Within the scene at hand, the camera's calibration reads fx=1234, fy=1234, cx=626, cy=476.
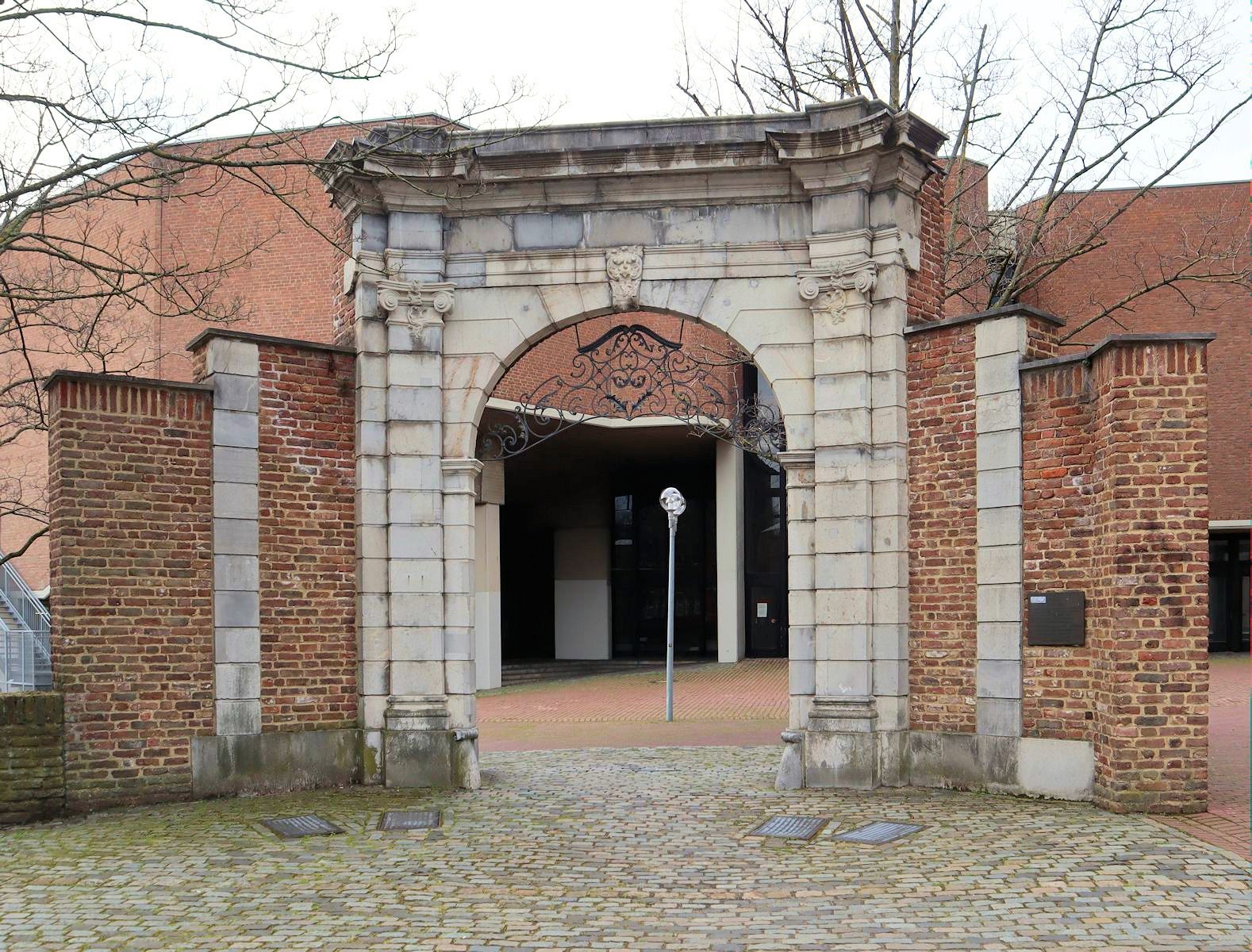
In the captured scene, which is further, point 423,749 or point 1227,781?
point 423,749

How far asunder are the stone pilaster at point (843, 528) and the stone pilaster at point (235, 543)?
463 centimetres

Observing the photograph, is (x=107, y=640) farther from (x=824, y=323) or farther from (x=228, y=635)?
(x=824, y=323)

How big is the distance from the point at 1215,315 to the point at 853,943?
27.1 m

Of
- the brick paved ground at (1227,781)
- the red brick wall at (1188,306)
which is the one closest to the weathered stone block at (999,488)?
the brick paved ground at (1227,781)

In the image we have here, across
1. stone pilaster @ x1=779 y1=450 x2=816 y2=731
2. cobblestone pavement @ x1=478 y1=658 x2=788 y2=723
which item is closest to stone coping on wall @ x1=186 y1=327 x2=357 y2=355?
stone pilaster @ x1=779 y1=450 x2=816 y2=731

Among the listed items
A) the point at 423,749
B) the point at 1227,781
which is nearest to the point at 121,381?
the point at 423,749

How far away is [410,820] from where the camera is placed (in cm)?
898

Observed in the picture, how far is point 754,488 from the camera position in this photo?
94.2 feet

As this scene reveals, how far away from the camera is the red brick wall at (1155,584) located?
8648mm

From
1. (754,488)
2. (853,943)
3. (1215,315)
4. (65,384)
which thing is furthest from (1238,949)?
(1215,315)

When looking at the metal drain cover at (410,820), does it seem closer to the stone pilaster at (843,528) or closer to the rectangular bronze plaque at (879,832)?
the rectangular bronze plaque at (879,832)

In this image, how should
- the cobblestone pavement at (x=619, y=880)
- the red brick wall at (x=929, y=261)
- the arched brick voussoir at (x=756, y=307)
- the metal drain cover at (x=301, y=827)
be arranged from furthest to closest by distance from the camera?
the red brick wall at (x=929, y=261) < the arched brick voussoir at (x=756, y=307) < the metal drain cover at (x=301, y=827) < the cobblestone pavement at (x=619, y=880)

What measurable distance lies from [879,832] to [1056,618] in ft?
7.65

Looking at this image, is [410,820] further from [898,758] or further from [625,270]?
[625,270]
